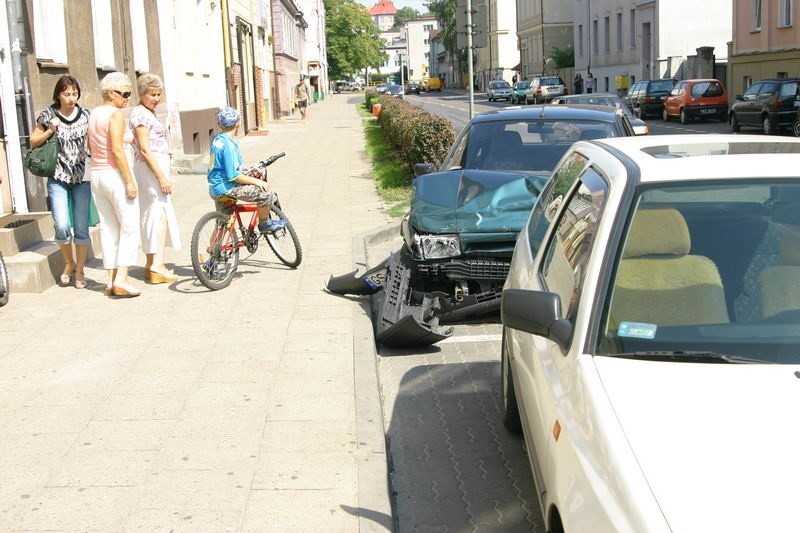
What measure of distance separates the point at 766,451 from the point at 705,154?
1.62 metres

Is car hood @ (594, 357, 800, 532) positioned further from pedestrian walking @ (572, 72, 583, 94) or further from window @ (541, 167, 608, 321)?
pedestrian walking @ (572, 72, 583, 94)

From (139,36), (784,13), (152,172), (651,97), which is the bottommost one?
(152,172)

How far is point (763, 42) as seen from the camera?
38.9 m

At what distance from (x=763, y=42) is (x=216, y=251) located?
113ft

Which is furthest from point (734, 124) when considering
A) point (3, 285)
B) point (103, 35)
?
point (3, 285)

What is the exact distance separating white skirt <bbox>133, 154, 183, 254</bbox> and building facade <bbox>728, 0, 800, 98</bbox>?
31.6 m

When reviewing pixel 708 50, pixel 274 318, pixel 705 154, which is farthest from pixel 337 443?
pixel 708 50

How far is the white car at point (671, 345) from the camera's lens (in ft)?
8.42

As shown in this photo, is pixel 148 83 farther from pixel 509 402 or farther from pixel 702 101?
pixel 702 101

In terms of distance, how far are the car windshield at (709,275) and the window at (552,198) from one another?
40.6 inches

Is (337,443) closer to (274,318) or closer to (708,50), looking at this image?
(274,318)

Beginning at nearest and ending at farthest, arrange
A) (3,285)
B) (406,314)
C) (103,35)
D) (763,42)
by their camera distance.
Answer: (406,314), (3,285), (103,35), (763,42)

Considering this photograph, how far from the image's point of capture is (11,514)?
436 centimetres

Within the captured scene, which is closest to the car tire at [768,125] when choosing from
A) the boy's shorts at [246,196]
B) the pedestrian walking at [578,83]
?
the boy's shorts at [246,196]
